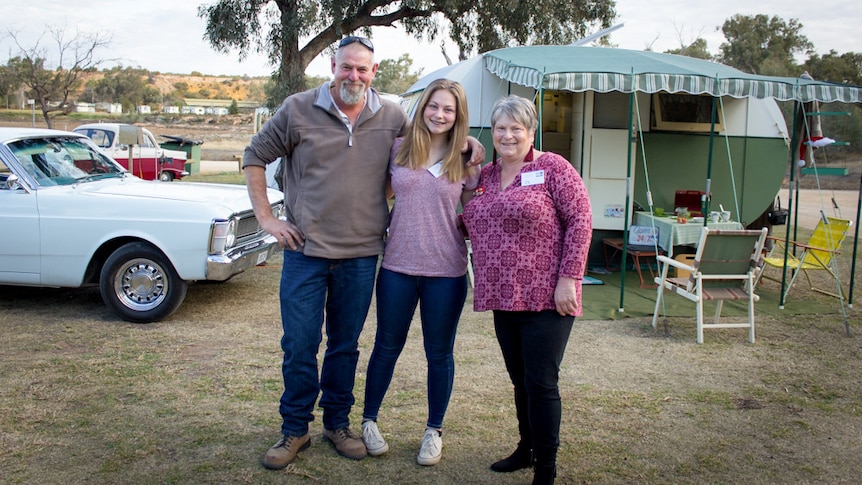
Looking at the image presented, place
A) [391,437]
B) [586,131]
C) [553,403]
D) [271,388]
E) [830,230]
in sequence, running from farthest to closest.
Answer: [586,131] → [830,230] → [271,388] → [391,437] → [553,403]

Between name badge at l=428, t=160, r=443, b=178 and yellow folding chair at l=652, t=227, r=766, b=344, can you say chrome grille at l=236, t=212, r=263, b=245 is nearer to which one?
name badge at l=428, t=160, r=443, b=178

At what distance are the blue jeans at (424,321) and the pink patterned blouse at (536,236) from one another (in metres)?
0.23

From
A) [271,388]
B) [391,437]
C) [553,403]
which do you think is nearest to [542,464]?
[553,403]

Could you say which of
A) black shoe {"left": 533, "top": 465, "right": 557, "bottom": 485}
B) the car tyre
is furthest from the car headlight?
black shoe {"left": 533, "top": 465, "right": 557, "bottom": 485}

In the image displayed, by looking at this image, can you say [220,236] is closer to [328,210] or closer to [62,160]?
[62,160]

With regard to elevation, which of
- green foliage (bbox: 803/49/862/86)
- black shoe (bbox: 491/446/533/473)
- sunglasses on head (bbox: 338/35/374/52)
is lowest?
black shoe (bbox: 491/446/533/473)

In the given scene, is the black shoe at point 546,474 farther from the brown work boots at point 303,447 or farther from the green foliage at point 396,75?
the green foliage at point 396,75

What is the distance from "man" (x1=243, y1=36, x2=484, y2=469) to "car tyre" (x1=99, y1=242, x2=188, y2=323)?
2761 mm

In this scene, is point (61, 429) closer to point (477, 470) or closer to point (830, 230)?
point (477, 470)

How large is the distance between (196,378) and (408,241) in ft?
6.94

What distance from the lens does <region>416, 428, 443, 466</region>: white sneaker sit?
335 cm

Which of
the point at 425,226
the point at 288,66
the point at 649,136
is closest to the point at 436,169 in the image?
the point at 425,226

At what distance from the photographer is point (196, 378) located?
4547 mm

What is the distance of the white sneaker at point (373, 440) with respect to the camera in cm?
341
